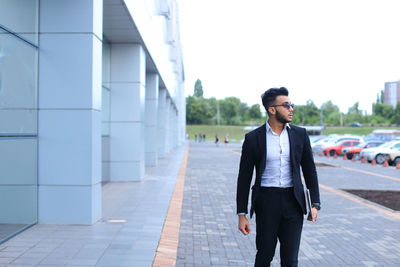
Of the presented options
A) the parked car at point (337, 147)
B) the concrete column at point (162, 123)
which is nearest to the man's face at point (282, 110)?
the concrete column at point (162, 123)

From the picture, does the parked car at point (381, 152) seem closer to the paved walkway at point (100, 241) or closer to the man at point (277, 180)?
the paved walkway at point (100, 241)

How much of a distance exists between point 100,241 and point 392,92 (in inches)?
5416

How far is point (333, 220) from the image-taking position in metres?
7.36

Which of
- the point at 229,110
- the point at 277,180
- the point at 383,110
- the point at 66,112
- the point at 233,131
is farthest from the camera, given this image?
the point at 229,110

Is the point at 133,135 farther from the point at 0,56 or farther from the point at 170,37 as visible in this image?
the point at 170,37

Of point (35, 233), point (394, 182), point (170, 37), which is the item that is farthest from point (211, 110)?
point (35, 233)

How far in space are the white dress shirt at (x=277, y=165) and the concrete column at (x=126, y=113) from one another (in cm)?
897


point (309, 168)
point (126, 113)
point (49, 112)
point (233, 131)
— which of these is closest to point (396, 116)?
point (233, 131)

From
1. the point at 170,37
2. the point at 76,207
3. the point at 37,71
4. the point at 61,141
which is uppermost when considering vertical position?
the point at 170,37

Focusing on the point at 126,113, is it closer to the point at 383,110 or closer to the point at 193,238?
the point at 193,238

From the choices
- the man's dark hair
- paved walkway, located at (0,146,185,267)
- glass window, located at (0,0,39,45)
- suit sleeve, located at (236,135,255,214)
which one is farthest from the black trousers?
glass window, located at (0,0,39,45)

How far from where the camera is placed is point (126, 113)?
1201 centimetres

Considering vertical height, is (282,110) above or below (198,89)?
below

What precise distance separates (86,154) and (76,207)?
2.79 feet
